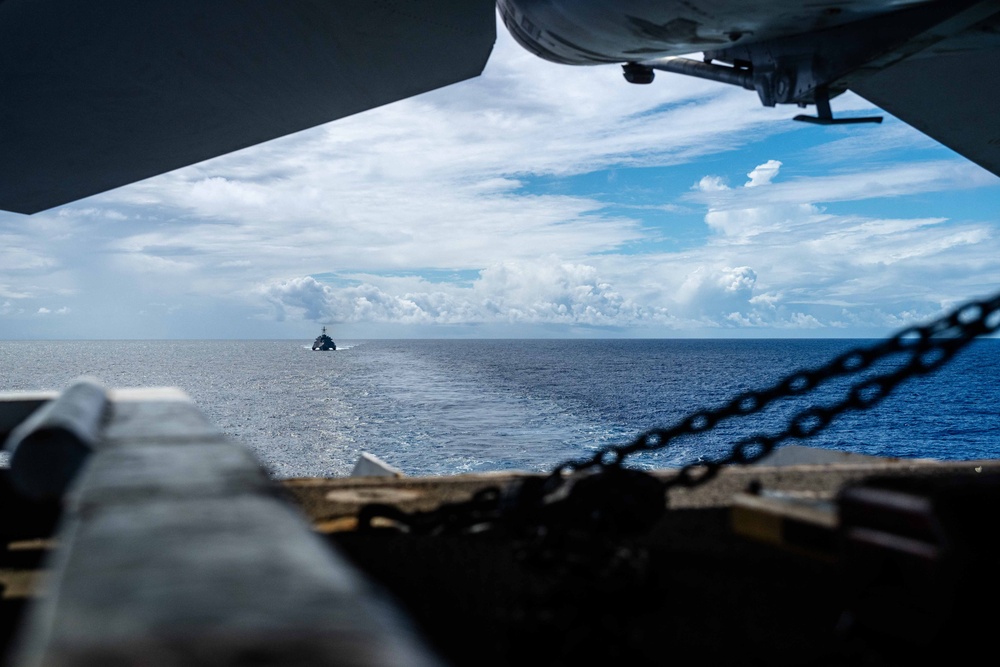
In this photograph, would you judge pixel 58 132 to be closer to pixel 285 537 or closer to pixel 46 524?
pixel 46 524

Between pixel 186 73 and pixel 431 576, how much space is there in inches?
289

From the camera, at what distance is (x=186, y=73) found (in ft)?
27.6

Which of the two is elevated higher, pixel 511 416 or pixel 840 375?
pixel 840 375

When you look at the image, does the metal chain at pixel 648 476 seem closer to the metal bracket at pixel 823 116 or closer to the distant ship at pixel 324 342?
the metal bracket at pixel 823 116

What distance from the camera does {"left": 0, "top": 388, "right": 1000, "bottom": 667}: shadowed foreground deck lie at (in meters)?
1.08

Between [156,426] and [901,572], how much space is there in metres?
2.71

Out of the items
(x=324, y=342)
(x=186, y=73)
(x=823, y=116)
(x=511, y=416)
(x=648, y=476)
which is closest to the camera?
(x=648, y=476)

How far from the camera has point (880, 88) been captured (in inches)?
365

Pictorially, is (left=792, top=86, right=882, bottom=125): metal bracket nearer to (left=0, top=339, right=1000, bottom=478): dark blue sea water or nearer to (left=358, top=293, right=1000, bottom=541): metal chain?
(left=358, top=293, right=1000, bottom=541): metal chain

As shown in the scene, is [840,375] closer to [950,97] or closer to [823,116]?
[823,116]

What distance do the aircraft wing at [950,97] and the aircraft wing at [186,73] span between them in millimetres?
5214

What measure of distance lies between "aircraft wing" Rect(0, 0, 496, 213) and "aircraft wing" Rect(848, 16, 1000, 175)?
521cm

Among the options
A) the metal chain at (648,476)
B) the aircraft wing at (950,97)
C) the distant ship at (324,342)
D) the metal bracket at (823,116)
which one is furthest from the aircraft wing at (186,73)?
the distant ship at (324,342)

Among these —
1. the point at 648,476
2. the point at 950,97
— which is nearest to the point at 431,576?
the point at 648,476
